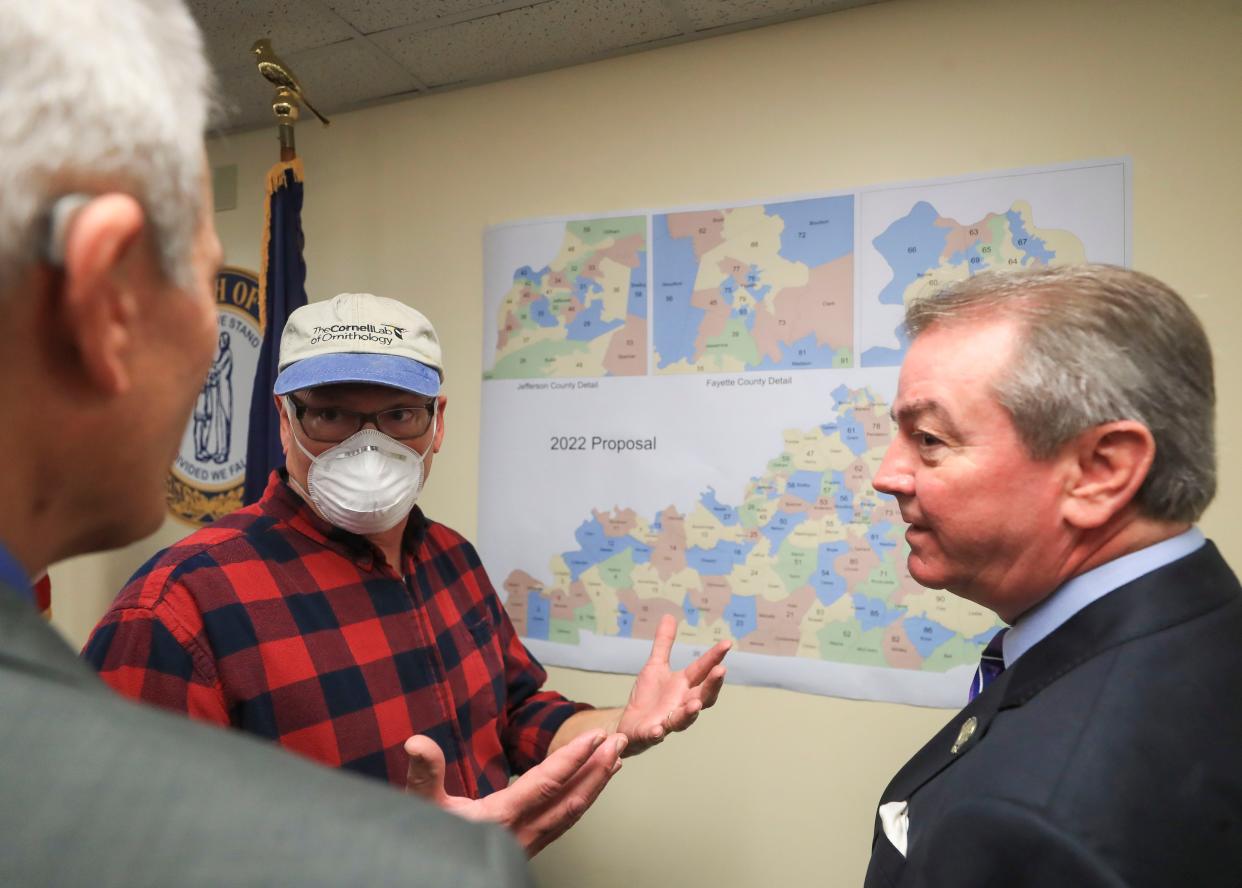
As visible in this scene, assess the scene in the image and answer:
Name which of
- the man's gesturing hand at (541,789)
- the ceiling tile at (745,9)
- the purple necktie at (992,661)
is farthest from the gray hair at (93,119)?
the ceiling tile at (745,9)

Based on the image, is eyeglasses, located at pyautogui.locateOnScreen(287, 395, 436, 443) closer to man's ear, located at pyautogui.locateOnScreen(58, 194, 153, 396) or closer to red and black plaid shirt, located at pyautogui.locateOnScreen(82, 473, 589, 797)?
red and black plaid shirt, located at pyautogui.locateOnScreen(82, 473, 589, 797)

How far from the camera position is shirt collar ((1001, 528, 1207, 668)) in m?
0.76

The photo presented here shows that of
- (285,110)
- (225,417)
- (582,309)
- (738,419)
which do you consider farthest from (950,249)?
(225,417)


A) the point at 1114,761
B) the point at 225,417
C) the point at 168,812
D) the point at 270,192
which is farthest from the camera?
the point at 225,417

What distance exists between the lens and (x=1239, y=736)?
661 mm

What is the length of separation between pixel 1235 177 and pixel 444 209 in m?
1.78

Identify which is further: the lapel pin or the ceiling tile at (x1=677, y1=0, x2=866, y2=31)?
the ceiling tile at (x1=677, y1=0, x2=866, y2=31)

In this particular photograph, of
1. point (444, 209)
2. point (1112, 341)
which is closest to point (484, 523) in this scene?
point (444, 209)

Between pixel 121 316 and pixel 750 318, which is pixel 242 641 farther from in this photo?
pixel 750 318

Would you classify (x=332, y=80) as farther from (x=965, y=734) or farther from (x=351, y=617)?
(x=965, y=734)

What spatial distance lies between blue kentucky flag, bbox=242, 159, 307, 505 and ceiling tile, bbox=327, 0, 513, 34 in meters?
0.39

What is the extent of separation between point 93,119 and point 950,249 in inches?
62.5

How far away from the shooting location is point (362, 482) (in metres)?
1.16

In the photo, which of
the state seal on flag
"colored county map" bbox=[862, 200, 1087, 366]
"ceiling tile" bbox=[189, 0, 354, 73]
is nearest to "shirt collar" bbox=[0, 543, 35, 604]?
"colored county map" bbox=[862, 200, 1087, 366]
